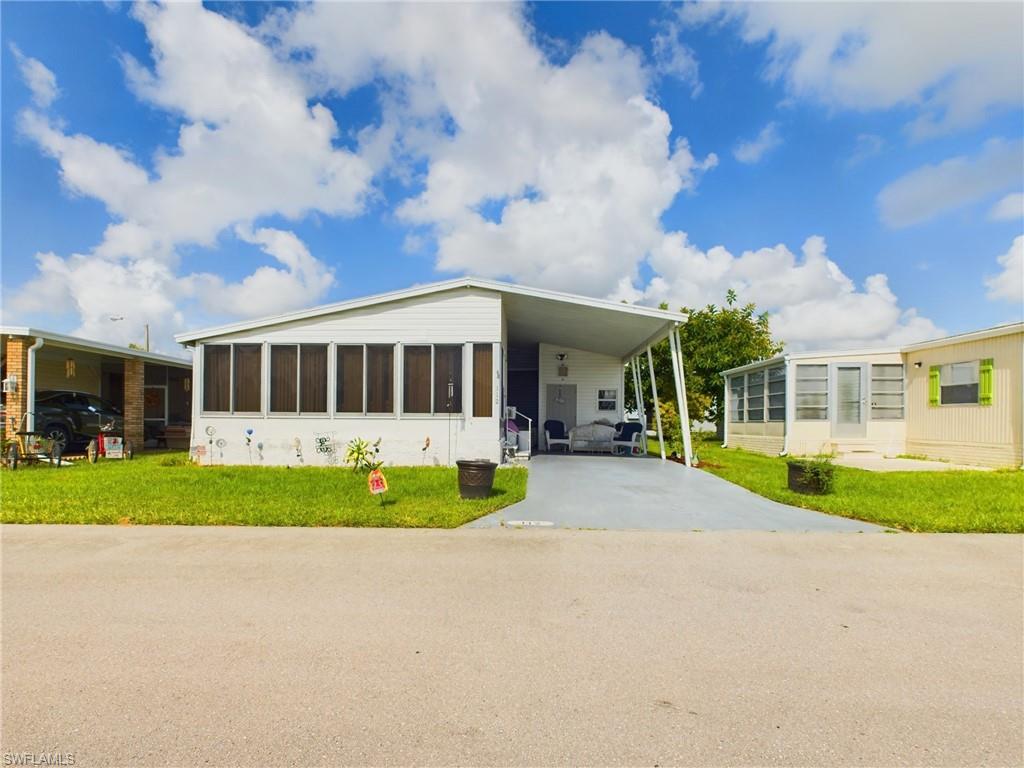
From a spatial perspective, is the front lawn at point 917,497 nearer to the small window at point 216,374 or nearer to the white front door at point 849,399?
the white front door at point 849,399

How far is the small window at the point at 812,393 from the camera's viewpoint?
51.1ft

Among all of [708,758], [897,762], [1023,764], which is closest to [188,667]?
[708,758]

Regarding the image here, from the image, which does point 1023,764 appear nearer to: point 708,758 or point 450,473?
point 708,758

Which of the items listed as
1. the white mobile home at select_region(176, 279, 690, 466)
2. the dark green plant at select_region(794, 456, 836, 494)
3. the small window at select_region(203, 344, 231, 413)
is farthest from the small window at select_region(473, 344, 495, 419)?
the dark green plant at select_region(794, 456, 836, 494)

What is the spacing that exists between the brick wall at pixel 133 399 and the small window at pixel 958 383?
21.6 meters

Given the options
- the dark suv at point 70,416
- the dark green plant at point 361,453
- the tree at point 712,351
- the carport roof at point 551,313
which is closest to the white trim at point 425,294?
the carport roof at point 551,313

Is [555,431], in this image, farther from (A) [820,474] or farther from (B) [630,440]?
(A) [820,474]

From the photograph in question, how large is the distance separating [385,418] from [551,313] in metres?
4.34

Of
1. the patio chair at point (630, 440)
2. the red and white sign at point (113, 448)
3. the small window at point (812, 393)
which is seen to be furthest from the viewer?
the small window at point (812, 393)

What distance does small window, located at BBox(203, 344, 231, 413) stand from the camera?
1212 centimetres

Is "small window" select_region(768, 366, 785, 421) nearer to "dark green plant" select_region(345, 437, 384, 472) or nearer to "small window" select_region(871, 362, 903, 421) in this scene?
"small window" select_region(871, 362, 903, 421)

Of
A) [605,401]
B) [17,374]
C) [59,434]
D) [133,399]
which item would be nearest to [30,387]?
[17,374]

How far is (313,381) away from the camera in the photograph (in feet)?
39.1

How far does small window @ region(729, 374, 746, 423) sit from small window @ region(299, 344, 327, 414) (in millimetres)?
14393
